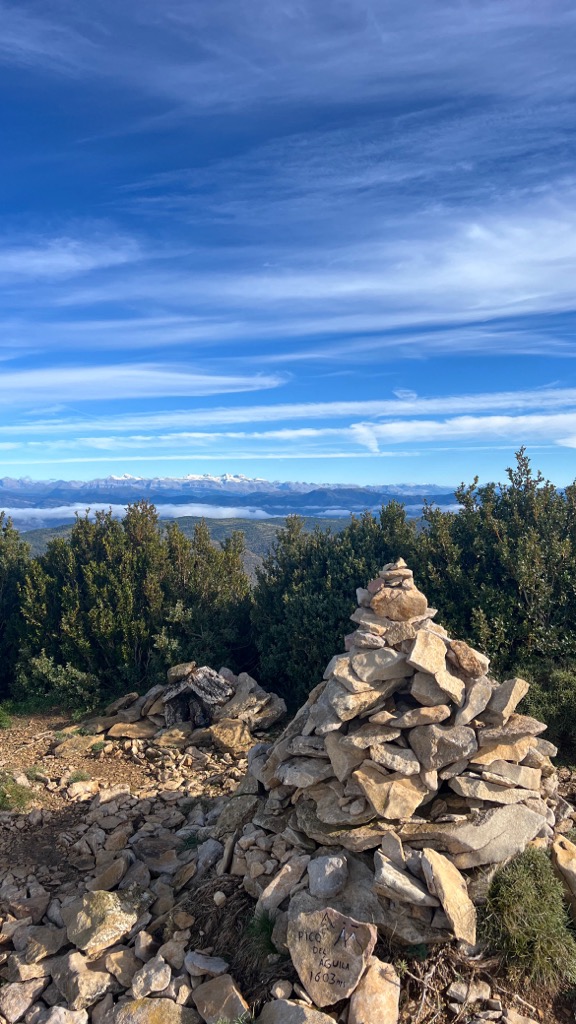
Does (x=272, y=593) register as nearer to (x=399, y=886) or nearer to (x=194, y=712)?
(x=194, y=712)

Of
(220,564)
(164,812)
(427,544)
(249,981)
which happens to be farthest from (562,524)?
(249,981)

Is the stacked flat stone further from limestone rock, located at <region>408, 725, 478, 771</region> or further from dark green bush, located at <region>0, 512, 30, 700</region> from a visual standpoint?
dark green bush, located at <region>0, 512, 30, 700</region>

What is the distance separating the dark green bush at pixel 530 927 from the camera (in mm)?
6895

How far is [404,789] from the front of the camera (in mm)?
7910

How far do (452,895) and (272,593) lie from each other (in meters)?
12.1

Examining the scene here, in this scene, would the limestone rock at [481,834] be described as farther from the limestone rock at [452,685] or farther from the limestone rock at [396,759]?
the limestone rock at [452,685]

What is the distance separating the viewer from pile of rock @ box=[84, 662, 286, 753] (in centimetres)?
1468

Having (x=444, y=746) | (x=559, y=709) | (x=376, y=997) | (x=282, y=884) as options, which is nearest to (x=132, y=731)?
(x=282, y=884)

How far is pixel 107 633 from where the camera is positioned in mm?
18234

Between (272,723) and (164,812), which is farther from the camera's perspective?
(272,723)

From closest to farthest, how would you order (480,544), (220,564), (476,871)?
(476,871) < (480,544) < (220,564)

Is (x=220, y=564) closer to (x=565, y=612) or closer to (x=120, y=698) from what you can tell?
(x=120, y=698)

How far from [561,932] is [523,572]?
28.3 ft

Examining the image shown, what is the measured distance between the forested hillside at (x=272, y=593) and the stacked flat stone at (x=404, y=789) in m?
5.33
